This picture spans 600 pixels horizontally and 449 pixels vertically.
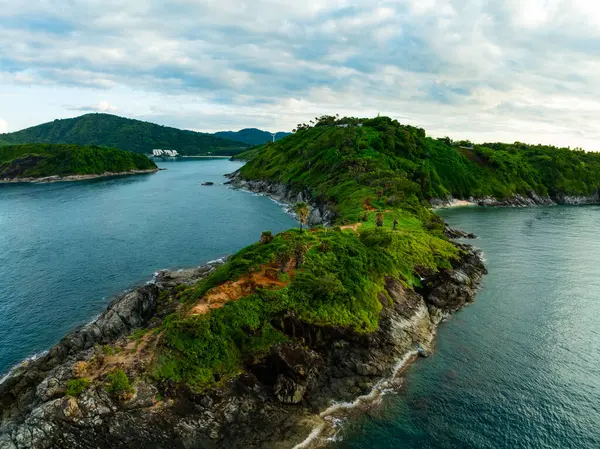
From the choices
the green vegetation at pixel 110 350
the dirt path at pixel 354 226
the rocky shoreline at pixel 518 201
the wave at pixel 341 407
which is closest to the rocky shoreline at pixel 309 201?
the dirt path at pixel 354 226

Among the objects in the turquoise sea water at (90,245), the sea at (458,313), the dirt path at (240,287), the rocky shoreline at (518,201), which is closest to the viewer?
the sea at (458,313)

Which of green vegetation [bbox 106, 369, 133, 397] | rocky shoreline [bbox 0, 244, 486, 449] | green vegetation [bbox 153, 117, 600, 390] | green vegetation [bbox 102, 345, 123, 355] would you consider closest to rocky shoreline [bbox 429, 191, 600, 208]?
green vegetation [bbox 153, 117, 600, 390]

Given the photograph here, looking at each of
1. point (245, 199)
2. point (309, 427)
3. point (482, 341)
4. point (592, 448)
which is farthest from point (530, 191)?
point (309, 427)

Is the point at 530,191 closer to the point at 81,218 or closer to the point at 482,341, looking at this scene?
the point at 482,341

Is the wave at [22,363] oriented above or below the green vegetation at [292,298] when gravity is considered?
below

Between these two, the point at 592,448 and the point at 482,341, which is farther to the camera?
the point at 482,341

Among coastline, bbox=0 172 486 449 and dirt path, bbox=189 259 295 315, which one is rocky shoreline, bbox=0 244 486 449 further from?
dirt path, bbox=189 259 295 315

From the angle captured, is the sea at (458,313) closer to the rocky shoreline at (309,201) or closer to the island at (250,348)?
the island at (250,348)

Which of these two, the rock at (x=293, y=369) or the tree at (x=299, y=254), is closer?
the rock at (x=293, y=369)
